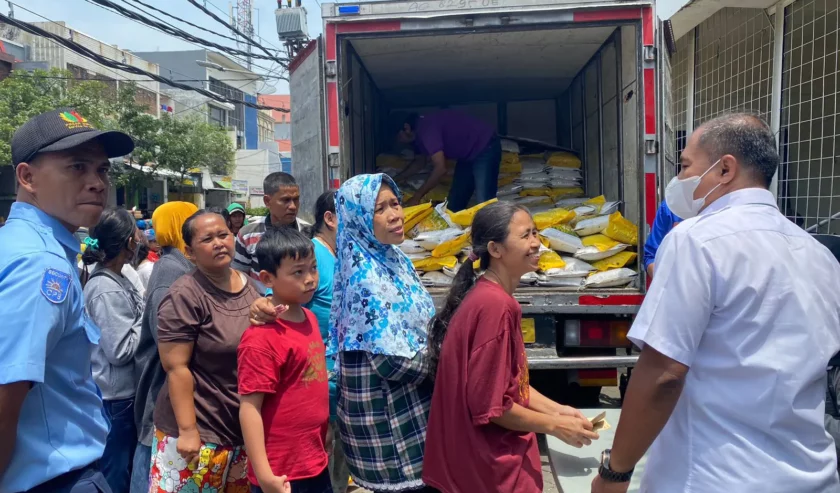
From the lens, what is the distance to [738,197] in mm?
1459

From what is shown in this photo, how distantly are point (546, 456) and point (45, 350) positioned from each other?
10.5ft

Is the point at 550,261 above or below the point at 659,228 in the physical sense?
below

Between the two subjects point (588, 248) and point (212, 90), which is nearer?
point (588, 248)

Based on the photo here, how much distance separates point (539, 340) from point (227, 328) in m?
2.11

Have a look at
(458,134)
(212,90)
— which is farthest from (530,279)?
(212,90)

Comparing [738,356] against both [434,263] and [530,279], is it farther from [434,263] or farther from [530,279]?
[434,263]

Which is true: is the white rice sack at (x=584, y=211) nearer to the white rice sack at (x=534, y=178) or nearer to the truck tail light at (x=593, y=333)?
the truck tail light at (x=593, y=333)

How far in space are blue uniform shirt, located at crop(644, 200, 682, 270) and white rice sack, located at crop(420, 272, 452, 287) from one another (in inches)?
47.1

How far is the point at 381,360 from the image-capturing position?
203 centimetres

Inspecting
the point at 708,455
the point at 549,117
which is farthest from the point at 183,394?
the point at 549,117

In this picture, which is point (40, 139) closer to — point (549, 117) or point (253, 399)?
point (253, 399)

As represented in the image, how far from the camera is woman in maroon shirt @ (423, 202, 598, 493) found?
1.78 meters

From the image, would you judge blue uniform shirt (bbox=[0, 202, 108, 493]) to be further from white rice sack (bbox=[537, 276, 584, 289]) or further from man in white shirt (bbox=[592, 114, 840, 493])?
white rice sack (bbox=[537, 276, 584, 289])

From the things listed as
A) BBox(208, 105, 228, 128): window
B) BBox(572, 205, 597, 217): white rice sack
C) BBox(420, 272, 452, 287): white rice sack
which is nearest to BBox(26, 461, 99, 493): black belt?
BBox(420, 272, 452, 287): white rice sack
